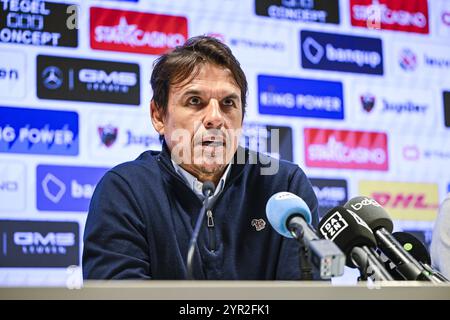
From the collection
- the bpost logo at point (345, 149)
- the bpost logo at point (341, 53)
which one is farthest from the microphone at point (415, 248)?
the bpost logo at point (341, 53)

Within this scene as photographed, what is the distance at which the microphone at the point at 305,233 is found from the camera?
1562 mm

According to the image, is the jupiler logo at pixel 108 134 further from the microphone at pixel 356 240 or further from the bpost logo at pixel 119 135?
the microphone at pixel 356 240

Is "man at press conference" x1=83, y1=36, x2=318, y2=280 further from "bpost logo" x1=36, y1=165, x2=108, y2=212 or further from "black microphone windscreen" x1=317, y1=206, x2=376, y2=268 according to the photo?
"bpost logo" x1=36, y1=165, x2=108, y2=212

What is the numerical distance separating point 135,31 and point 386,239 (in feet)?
6.93

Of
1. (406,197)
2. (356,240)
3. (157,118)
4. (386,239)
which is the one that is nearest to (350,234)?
(356,240)

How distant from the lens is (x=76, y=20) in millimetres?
3670

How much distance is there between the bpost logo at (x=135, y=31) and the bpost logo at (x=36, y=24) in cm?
→ 12

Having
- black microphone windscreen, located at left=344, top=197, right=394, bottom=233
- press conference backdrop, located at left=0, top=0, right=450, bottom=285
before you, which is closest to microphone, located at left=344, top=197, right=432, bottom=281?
black microphone windscreen, located at left=344, top=197, right=394, bottom=233

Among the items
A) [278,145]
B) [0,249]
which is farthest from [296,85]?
[0,249]

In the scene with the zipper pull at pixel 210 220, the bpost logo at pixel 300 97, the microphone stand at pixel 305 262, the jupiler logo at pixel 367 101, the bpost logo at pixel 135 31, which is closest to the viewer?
the microphone stand at pixel 305 262

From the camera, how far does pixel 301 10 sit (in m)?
4.11

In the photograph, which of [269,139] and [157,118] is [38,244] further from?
[269,139]

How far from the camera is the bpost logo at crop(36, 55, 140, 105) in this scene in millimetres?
3572

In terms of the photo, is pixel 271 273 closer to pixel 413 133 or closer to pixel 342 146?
pixel 342 146
